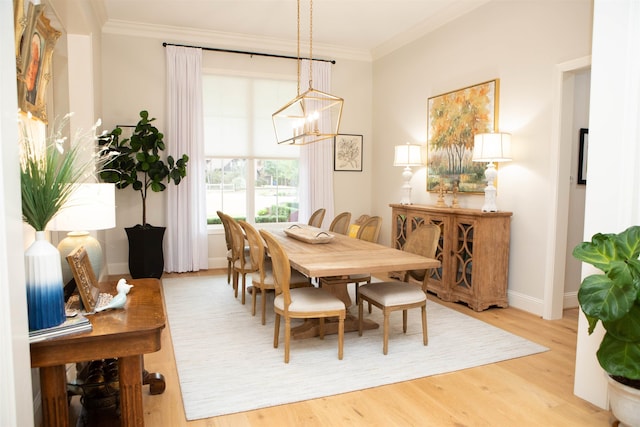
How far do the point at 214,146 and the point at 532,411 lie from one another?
5.19 metres

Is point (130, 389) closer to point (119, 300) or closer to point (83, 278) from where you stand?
point (119, 300)

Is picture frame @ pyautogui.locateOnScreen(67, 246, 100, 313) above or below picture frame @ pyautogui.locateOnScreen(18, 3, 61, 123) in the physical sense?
below

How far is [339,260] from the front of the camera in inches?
127

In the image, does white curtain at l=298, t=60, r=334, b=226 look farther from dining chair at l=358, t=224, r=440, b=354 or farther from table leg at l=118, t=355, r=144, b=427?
table leg at l=118, t=355, r=144, b=427

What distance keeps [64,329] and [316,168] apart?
524cm

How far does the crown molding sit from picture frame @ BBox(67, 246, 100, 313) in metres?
4.71

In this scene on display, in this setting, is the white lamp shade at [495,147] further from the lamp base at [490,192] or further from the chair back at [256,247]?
the chair back at [256,247]

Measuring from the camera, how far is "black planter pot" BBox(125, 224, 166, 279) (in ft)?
18.0

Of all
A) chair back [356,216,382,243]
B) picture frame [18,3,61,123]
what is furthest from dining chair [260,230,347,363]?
picture frame [18,3,61,123]

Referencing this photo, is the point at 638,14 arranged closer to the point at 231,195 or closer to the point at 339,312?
the point at 339,312

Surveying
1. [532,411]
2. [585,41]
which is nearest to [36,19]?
[532,411]

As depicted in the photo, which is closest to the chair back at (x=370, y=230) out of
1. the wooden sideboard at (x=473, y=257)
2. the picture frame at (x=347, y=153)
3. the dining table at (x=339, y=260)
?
the dining table at (x=339, y=260)

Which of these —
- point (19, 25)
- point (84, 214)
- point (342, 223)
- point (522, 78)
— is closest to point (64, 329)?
point (84, 214)

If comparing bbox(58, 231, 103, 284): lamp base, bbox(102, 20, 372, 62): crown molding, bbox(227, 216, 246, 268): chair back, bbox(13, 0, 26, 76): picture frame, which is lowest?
bbox(227, 216, 246, 268): chair back
